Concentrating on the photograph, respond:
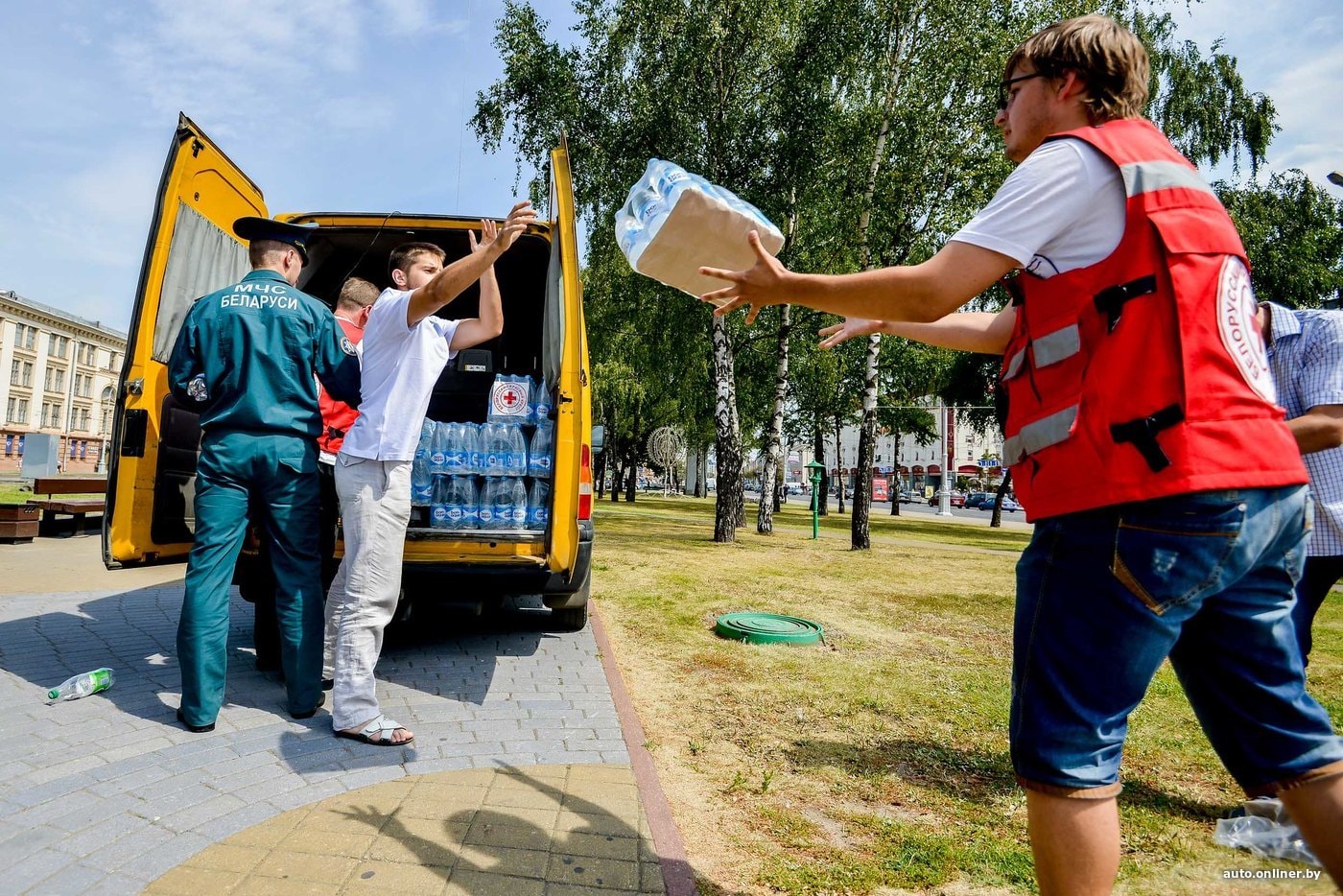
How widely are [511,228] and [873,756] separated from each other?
110 inches

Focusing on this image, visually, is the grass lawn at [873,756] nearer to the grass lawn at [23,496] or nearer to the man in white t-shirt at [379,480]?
the man in white t-shirt at [379,480]

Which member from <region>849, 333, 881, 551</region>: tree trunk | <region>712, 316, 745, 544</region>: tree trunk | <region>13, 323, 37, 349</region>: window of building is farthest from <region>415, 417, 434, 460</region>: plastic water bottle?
<region>13, 323, 37, 349</region>: window of building

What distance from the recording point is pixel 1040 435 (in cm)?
158

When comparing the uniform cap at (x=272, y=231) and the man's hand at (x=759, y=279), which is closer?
the man's hand at (x=759, y=279)

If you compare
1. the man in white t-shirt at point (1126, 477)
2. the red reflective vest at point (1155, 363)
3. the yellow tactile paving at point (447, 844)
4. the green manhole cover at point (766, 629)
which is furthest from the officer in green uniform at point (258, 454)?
the red reflective vest at point (1155, 363)

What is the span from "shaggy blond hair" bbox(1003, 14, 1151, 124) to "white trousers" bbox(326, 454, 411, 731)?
2.89 metres

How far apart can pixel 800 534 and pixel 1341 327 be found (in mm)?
16288

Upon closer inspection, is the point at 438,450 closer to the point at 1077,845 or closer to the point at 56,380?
the point at 1077,845

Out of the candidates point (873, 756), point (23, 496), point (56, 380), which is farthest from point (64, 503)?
point (56, 380)

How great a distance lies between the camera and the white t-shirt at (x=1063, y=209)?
1506mm

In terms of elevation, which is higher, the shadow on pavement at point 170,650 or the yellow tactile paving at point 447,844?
the yellow tactile paving at point 447,844

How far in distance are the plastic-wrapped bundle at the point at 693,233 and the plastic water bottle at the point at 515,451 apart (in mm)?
1899

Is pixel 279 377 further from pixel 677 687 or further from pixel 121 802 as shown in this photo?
pixel 677 687

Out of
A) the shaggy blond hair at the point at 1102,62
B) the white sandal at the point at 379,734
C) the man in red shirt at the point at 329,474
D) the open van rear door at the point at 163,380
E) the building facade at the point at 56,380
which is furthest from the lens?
the building facade at the point at 56,380
